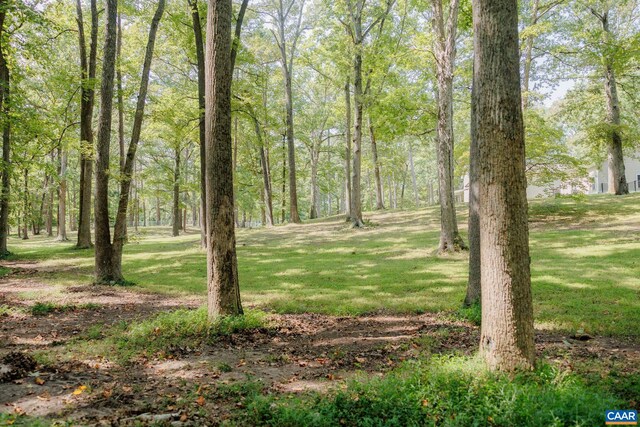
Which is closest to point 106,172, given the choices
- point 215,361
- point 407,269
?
point 215,361

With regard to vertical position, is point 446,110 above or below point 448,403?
above

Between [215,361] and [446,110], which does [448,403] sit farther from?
[446,110]

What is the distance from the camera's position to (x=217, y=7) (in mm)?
6852

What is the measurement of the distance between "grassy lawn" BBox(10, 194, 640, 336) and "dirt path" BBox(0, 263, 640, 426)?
1063 mm

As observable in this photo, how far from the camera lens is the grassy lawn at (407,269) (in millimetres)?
8109

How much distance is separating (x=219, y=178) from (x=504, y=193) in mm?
4588

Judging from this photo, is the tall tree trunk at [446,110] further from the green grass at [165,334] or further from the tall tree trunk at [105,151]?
the tall tree trunk at [105,151]

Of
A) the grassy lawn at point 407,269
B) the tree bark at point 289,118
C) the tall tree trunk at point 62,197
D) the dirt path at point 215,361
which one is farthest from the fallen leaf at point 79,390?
the tall tree trunk at point 62,197

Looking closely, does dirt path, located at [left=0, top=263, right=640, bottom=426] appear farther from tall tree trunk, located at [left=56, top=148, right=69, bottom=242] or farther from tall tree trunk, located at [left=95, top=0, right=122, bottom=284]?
tall tree trunk, located at [left=56, top=148, right=69, bottom=242]

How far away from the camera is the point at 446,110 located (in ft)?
41.0

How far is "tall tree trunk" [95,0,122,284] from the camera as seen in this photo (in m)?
11.0

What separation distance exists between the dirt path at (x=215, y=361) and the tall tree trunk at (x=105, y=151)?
2729 millimetres

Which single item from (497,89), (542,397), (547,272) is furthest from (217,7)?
(547,272)

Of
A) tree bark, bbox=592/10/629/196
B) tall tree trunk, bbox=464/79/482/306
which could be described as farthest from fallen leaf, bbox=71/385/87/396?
tree bark, bbox=592/10/629/196
